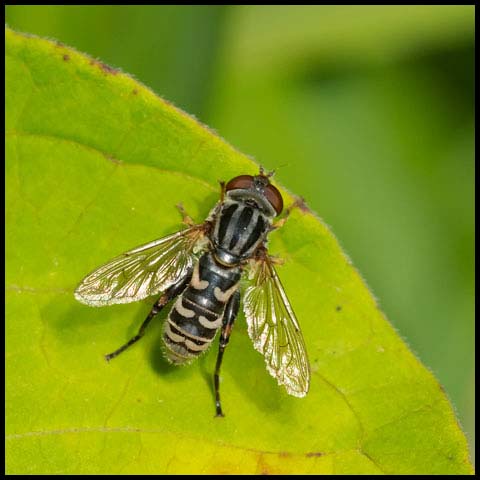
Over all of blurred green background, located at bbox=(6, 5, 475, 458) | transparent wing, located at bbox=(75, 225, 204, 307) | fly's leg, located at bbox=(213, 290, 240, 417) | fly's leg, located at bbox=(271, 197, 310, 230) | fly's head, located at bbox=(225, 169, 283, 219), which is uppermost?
blurred green background, located at bbox=(6, 5, 475, 458)

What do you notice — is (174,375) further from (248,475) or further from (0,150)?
(0,150)

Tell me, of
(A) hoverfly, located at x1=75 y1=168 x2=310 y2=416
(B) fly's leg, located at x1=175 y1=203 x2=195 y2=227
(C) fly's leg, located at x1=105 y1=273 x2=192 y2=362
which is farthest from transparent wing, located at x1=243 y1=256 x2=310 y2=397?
(B) fly's leg, located at x1=175 y1=203 x2=195 y2=227

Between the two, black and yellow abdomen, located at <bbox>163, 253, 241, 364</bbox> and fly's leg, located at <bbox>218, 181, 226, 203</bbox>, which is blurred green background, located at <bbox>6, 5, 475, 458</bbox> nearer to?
black and yellow abdomen, located at <bbox>163, 253, 241, 364</bbox>

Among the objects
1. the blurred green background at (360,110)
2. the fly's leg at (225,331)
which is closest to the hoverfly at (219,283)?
the fly's leg at (225,331)

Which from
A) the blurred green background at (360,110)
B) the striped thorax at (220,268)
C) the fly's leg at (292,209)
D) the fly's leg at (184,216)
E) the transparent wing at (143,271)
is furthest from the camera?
the blurred green background at (360,110)

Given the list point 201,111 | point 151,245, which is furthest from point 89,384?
point 201,111

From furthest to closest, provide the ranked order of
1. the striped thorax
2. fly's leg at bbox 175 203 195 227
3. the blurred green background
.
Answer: the blurred green background < the striped thorax < fly's leg at bbox 175 203 195 227

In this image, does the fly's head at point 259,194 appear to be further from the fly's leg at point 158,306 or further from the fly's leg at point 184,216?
the fly's leg at point 158,306
